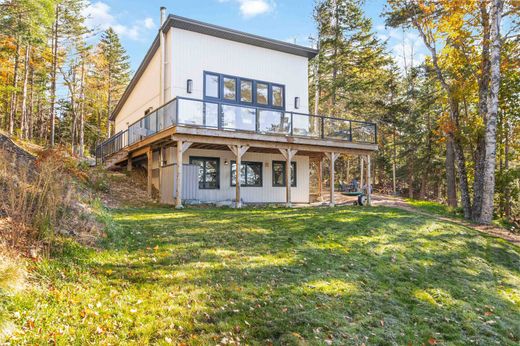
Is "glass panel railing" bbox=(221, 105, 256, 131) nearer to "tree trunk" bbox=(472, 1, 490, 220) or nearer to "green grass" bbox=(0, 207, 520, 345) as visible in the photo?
"green grass" bbox=(0, 207, 520, 345)

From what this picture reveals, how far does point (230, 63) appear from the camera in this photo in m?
15.4

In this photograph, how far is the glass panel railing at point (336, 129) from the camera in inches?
600

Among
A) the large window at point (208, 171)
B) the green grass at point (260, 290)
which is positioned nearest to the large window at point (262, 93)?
the large window at point (208, 171)

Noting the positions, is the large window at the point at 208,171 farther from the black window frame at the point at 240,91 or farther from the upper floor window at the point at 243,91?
the black window frame at the point at 240,91

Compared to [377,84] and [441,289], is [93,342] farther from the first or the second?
[377,84]

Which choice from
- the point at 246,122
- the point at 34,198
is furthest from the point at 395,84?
the point at 34,198

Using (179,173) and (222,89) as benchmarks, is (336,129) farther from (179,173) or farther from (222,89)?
(179,173)

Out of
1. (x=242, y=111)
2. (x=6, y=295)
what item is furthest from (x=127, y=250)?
(x=242, y=111)

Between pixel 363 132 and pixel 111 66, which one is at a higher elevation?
pixel 111 66

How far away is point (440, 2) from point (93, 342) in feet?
55.5

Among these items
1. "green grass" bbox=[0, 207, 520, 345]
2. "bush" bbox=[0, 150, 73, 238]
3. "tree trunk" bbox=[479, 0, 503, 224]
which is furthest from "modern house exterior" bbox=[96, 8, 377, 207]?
"bush" bbox=[0, 150, 73, 238]

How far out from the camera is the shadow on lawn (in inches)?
162

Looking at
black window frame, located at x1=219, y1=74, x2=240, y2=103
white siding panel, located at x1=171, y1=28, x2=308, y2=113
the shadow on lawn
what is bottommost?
the shadow on lawn

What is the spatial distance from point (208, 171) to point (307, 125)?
4892 mm
